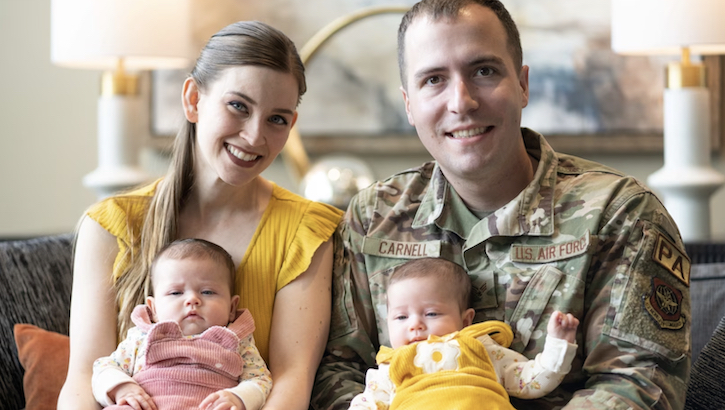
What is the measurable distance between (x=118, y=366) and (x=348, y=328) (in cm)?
52

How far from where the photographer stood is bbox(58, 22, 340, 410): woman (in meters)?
1.87

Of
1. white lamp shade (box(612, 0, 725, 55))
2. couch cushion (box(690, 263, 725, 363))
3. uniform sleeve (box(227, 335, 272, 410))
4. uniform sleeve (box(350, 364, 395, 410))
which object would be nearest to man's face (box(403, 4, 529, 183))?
uniform sleeve (box(350, 364, 395, 410))

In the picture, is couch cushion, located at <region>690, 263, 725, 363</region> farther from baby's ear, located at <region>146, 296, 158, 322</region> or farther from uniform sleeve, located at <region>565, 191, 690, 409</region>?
baby's ear, located at <region>146, 296, 158, 322</region>

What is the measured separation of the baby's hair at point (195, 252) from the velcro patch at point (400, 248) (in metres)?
0.33

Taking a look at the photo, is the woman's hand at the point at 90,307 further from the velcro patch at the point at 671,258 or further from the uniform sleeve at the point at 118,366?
the velcro patch at the point at 671,258

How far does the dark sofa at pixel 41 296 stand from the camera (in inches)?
84.9

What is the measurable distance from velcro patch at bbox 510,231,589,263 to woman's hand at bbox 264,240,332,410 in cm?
46

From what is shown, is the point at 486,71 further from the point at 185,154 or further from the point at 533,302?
the point at 185,154

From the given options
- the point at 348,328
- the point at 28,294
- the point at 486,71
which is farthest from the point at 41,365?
the point at 486,71

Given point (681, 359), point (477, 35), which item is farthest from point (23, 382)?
point (681, 359)

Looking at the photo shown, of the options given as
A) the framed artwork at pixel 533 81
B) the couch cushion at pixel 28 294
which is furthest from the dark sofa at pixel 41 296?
the framed artwork at pixel 533 81

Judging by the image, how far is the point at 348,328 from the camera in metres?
1.95

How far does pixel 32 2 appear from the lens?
13.1 feet

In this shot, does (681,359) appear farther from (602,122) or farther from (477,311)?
(602,122)
